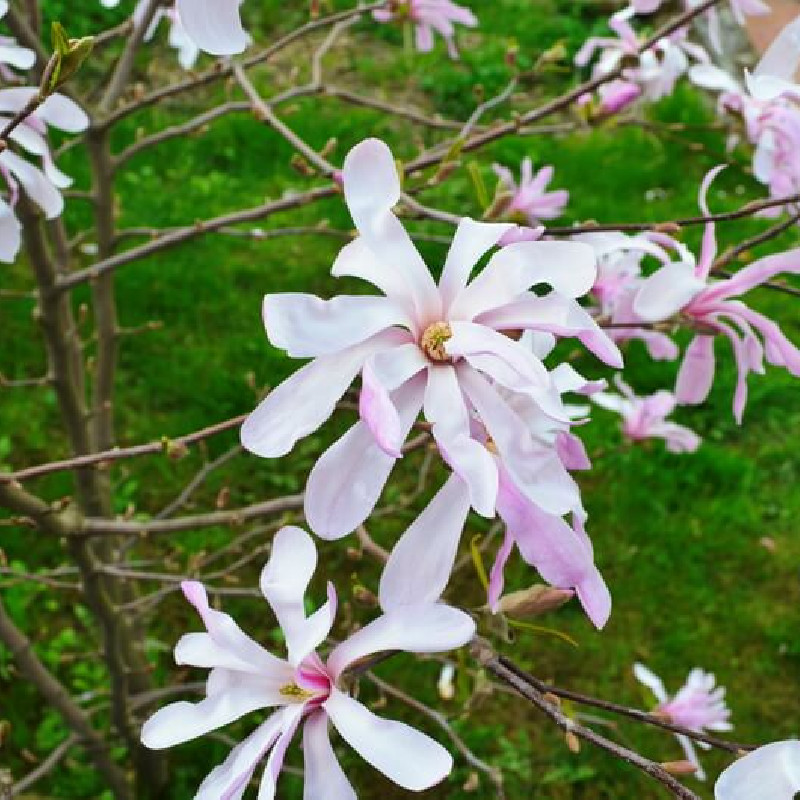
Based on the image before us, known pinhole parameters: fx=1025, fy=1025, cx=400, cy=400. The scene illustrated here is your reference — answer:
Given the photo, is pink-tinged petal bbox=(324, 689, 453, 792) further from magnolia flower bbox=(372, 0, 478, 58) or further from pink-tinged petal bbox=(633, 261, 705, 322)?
magnolia flower bbox=(372, 0, 478, 58)

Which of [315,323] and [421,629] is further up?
[315,323]

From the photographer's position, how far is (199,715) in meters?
0.60

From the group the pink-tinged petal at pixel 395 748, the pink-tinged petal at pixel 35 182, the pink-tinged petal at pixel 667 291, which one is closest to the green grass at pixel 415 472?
the pink-tinged petal at pixel 35 182

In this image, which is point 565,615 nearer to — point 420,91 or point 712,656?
point 712,656

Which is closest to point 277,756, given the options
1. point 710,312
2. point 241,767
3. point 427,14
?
point 241,767

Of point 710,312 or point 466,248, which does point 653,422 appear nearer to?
point 710,312

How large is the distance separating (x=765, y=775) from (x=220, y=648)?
1.00 feet

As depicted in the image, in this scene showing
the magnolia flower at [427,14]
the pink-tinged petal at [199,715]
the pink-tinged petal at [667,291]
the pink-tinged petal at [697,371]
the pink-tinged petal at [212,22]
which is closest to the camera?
the pink-tinged petal at [212,22]

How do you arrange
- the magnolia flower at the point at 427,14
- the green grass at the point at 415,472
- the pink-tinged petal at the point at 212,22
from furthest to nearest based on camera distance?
1. the green grass at the point at 415,472
2. the magnolia flower at the point at 427,14
3. the pink-tinged petal at the point at 212,22

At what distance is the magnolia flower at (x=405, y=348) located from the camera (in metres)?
0.52

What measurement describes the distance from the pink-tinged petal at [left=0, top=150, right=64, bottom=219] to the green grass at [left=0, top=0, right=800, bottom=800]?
588 mm

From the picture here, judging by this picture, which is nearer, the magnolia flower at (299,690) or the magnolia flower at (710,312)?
the magnolia flower at (299,690)

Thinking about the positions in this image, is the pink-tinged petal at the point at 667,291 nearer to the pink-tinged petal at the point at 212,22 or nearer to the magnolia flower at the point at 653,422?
the pink-tinged petal at the point at 212,22

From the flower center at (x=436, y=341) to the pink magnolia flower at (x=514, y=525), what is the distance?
2 cm
